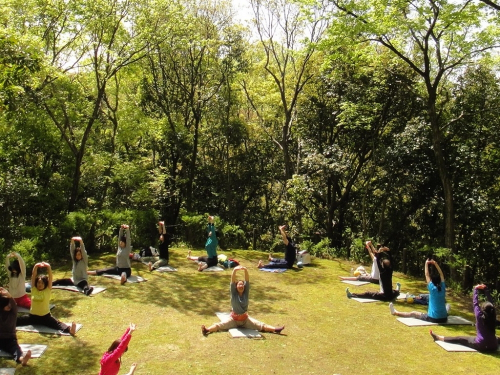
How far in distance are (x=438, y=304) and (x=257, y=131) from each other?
13509 millimetres

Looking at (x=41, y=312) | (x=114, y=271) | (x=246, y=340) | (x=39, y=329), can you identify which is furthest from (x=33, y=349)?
(x=114, y=271)

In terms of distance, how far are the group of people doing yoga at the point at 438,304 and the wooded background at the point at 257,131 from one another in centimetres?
248

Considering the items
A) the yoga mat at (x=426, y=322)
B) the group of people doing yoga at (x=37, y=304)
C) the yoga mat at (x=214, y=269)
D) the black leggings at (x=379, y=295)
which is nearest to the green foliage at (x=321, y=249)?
the yoga mat at (x=214, y=269)

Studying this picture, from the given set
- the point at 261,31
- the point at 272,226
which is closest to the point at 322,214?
the point at 272,226

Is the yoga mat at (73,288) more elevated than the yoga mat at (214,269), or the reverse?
the yoga mat at (214,269)

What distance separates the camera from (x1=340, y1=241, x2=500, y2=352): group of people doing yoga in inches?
249

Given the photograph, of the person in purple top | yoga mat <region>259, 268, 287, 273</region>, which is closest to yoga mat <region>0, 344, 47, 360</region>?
the person in purple top

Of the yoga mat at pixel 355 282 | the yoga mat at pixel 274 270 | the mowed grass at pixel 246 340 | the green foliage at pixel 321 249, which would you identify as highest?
the green foliage at pixel 321 249

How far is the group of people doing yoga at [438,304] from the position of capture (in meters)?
6.33

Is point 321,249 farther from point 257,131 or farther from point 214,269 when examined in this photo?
point 257,131

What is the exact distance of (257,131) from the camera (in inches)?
782

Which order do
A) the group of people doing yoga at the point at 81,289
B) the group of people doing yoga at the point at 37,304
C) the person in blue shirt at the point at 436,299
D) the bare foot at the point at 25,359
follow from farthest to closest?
the person in blue shirt at the point at 436,299
the bare foot at the point at 25,359
the group of people doing yoga at the point at 81,289
the group of people doing yoga at the point at 37,304

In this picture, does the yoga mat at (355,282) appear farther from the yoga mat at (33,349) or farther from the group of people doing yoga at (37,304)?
the yoga mat at (33,349)

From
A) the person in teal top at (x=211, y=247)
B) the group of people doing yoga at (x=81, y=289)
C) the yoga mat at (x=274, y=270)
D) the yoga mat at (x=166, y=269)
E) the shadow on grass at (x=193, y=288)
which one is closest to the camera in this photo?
the group of people doing yoga at (x=81, y=289)
